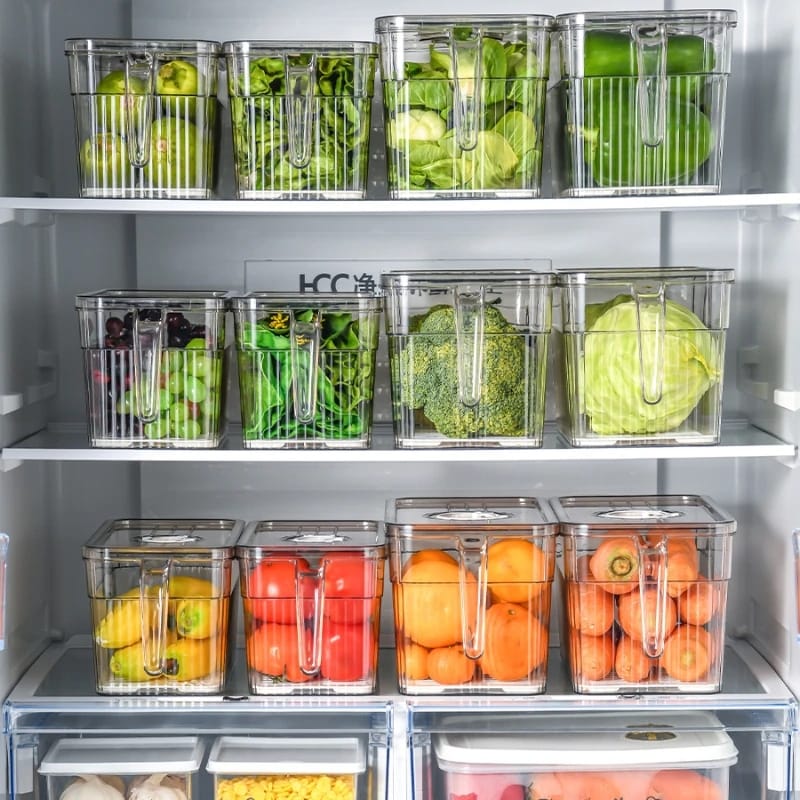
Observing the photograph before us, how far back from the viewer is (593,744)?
6.47ft

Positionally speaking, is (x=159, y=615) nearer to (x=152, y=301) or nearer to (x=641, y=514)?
(x=152, y=301)

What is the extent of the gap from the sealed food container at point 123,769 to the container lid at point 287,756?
0.05 meters

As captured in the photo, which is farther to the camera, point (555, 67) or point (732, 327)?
point (732, 327)

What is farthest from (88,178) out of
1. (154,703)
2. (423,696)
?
(423,696)

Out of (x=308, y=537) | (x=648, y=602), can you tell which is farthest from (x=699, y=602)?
(x=308, y=537)

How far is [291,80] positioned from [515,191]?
0.39m

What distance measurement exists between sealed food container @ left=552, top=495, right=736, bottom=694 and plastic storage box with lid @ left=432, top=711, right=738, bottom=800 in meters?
0.08

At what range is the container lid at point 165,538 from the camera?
1961 mm

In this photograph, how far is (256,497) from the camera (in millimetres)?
2316

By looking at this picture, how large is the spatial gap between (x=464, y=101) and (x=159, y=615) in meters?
0.93

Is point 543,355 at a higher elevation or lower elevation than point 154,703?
higher

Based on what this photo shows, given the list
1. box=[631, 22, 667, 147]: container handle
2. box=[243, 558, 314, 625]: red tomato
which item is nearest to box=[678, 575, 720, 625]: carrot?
box=[243, 558, 314, 625]: red tomato

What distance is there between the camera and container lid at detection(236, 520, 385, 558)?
195cm

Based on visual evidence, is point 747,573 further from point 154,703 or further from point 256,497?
point 154,703
